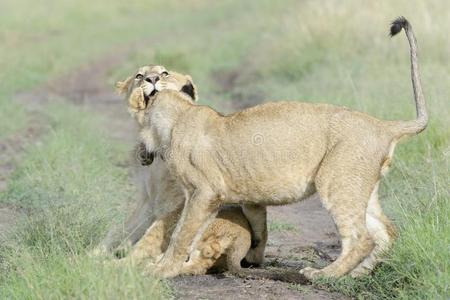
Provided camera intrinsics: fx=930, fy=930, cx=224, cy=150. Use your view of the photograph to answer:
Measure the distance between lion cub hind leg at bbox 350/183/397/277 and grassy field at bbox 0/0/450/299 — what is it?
0.31 feet

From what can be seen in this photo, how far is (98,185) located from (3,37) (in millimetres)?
11023

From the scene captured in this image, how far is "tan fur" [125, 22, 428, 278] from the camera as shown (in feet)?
14.9

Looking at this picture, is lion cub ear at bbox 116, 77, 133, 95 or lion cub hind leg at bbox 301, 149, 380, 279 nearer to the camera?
lion cub hind leg at bbox 301, 149, 380, 279

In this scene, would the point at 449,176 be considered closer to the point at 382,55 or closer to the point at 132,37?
the point at 382,55

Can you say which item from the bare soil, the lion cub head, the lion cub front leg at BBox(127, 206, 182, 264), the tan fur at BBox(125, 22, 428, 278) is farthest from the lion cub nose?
the bare soil

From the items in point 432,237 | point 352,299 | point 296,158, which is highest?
point 296,158

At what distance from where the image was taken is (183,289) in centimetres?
437

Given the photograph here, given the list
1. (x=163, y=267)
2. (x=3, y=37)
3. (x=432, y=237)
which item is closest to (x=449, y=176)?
(x=432, y=237)

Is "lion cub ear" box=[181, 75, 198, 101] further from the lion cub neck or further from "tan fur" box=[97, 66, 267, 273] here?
the lion cub neck

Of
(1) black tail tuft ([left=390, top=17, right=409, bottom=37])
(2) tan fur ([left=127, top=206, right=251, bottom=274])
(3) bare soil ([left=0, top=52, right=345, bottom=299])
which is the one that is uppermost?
(1) black tail tuft ([left=390, top=17, right=409, bottom=37])

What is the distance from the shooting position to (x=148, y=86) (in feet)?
17.4

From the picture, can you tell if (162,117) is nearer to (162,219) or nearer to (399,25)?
(162,219)

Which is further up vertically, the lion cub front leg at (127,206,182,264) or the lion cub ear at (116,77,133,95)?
the lion cub ear at (116,77,133,95)

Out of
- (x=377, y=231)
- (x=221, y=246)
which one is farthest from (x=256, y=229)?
(x=377, y=231)
